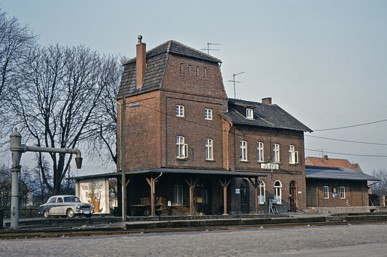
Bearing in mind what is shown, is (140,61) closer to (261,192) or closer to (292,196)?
(261,192)

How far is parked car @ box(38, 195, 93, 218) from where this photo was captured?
39.6m

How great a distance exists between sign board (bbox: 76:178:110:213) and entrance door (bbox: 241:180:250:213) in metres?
11.0

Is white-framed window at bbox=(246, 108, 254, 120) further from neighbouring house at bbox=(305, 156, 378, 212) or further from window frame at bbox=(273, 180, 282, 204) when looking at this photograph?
neighbouring house at bbox=(305, 156, 378, 212)

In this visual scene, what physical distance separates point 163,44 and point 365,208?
2645cm

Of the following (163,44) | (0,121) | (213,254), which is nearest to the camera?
(213,254)

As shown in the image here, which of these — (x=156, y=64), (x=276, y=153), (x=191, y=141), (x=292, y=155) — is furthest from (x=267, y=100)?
(x=156, y=64)

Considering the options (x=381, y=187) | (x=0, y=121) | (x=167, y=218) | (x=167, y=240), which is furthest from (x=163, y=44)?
(x=381, y=187)

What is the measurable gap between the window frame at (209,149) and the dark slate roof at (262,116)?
2369 mm

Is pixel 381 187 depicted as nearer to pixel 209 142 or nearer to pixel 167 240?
pixel 209 142

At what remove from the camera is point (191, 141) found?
4694cm

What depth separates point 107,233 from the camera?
834 inches

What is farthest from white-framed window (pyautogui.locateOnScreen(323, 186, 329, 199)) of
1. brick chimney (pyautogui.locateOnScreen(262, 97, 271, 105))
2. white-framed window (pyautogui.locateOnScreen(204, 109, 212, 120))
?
white-framed window (pyautogui.locateOnScreen(204, 109, 212, 120))

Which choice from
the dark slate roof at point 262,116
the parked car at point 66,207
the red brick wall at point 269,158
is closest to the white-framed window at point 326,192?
the red brick wall at point 269,158

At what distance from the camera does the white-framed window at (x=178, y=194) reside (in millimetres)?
45625
